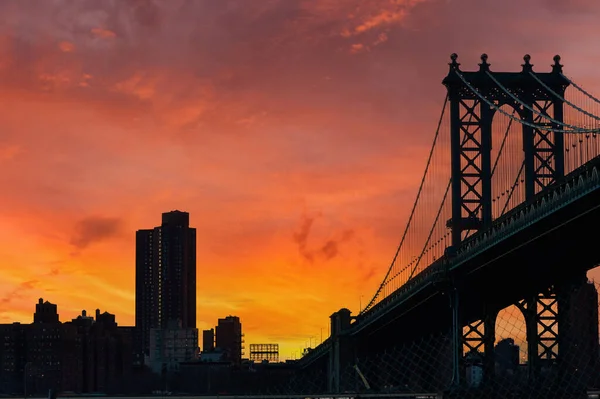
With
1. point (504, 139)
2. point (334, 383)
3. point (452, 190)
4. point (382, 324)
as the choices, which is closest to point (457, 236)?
point (452, 190)

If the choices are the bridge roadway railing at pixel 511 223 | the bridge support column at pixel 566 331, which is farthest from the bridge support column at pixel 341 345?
the bridge support column at pixel 566 331

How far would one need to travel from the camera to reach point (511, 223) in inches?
2982

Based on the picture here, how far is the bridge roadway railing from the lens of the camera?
208 feet

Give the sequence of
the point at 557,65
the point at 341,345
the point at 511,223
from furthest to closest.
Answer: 1. the point at 341,345
2. the point at 557,65
3. the point at 511,223

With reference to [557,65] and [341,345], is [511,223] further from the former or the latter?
[341,345]

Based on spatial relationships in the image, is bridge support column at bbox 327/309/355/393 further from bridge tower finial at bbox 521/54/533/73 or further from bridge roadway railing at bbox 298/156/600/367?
bridge tower finial at bbox 521/54/533/73

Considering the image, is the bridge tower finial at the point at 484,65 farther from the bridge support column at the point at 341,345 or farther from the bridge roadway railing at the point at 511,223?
the bridge support column at the point at 341,345

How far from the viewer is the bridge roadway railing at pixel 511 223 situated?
6341cm

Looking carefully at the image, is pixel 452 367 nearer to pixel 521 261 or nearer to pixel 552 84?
pixel 521 261

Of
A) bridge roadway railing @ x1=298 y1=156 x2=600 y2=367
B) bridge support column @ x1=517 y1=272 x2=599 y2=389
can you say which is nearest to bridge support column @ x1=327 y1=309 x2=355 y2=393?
bridge roadway railing @ x1=298 y1=156 x2=600 y2=367

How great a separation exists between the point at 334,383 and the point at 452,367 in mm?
33471

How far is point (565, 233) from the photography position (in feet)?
241

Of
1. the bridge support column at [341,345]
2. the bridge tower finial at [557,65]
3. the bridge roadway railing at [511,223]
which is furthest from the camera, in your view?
the bridge support column at [341,345]

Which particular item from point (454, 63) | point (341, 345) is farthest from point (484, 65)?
point (341, 345)
